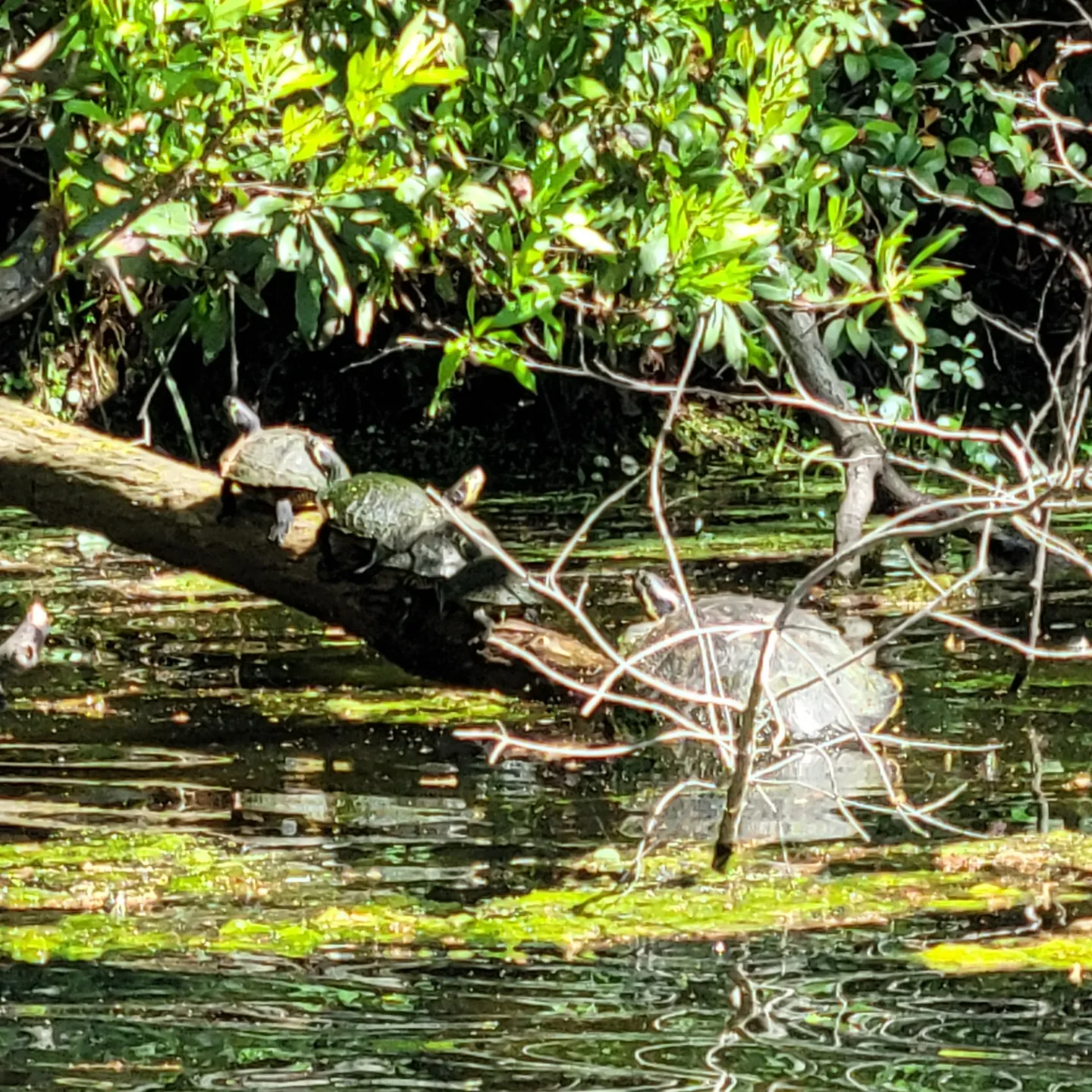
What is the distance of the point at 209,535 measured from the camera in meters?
5.66

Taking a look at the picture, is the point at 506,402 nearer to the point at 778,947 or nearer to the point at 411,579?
the point at 411,579

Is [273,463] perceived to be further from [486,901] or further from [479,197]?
[486,901]

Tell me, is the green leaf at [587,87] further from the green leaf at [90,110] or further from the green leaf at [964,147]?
the green leaf at [964,147]

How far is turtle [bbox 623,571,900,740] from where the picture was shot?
17.5ft

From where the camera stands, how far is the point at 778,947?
11.3 ft

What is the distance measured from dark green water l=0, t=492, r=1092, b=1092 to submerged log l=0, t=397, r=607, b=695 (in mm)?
192

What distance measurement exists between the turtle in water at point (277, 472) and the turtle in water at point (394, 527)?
69 millimetres

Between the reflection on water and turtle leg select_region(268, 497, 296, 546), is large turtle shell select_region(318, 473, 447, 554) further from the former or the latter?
the reflection on water

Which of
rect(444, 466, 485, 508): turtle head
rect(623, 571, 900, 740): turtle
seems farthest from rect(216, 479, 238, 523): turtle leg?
rect(623, 571, 900, 740): turtle

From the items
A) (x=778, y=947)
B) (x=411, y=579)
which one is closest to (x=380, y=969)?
(x=778, y=947)

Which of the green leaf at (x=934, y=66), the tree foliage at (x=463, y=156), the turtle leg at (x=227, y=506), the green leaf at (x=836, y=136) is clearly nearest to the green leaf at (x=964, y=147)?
the green leaf at (x=934, y=66)

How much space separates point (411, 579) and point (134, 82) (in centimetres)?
164

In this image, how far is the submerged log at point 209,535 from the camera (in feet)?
17.6

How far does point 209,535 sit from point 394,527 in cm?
53
